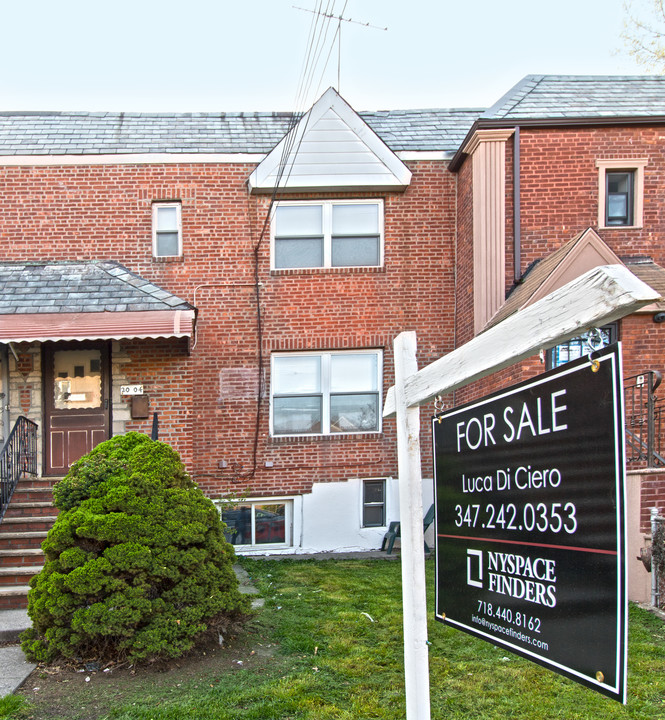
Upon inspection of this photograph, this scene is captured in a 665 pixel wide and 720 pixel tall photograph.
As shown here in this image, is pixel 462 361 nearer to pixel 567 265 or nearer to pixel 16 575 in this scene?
pixel 16 575

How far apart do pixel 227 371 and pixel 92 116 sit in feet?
18.1

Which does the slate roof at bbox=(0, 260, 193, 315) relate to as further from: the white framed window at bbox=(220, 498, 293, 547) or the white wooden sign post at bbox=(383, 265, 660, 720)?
the white wooden sign post at bbox=(383, 265, 660, 720)

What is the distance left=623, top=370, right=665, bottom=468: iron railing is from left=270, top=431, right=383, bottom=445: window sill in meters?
4.04

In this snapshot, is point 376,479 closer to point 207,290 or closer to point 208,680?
point 207,290

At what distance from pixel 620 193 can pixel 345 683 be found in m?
8.80

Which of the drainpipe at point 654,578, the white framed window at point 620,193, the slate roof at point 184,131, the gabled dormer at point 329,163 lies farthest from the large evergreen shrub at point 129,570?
the white framed window at point 620,193

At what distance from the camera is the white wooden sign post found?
187 cm

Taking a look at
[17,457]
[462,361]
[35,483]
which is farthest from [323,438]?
[462,361]

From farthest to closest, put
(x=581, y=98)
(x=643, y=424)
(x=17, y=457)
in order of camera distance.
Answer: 1. (x=581, y=98)
2. (x=17, y=457)
3. (x=643, y=424)

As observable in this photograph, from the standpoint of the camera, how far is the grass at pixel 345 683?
4.55 m

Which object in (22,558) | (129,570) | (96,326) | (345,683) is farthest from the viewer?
(96,326)

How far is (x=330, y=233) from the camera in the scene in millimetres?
12016

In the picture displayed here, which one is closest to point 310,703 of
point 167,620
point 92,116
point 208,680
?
point 208,680

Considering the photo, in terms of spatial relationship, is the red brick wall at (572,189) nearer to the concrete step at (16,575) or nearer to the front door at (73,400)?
the front door at (73,400)
